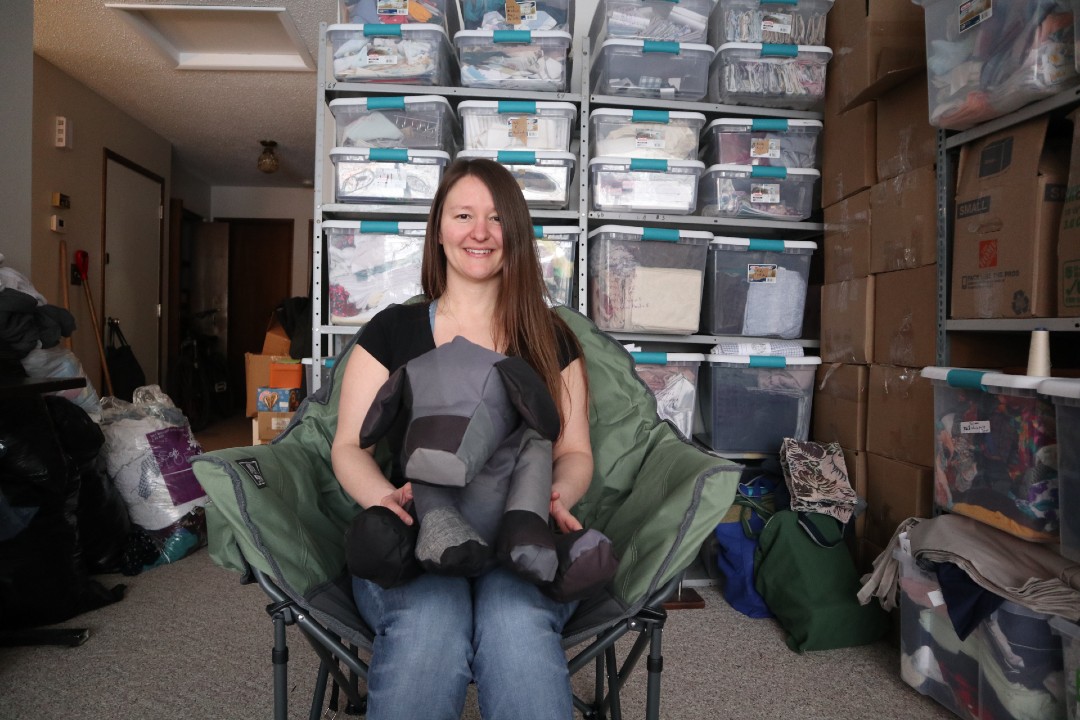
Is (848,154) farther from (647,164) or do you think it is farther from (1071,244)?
(1071,244)

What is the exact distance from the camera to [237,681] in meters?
1.63

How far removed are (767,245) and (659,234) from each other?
0.37 meters

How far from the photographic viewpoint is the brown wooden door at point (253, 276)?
7.09m

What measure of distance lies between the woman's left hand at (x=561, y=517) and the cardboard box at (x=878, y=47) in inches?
59.0

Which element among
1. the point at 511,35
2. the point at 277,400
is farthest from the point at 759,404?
the point at 277,400

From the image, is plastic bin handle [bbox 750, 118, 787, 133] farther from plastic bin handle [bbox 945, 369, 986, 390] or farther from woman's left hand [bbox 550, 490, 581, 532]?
woman's left hand [bbox 550, 490, 581, 532]

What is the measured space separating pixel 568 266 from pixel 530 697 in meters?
1.53

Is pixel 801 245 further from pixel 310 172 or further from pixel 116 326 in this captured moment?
pixel 310 172

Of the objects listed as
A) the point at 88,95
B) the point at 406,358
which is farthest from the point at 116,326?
the point at 406,358

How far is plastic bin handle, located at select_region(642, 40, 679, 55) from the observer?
6.98ft

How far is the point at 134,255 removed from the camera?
499 centimetres

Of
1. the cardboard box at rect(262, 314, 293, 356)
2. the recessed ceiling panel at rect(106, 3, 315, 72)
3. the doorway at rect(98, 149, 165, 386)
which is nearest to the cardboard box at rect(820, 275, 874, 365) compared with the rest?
the recessed ceiling panel at rect(106, 3, 315, 72)

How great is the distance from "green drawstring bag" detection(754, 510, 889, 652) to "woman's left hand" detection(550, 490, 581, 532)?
106 cm

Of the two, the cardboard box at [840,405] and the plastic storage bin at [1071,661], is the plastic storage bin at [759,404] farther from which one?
the plastic storage bin at [1071,661]
